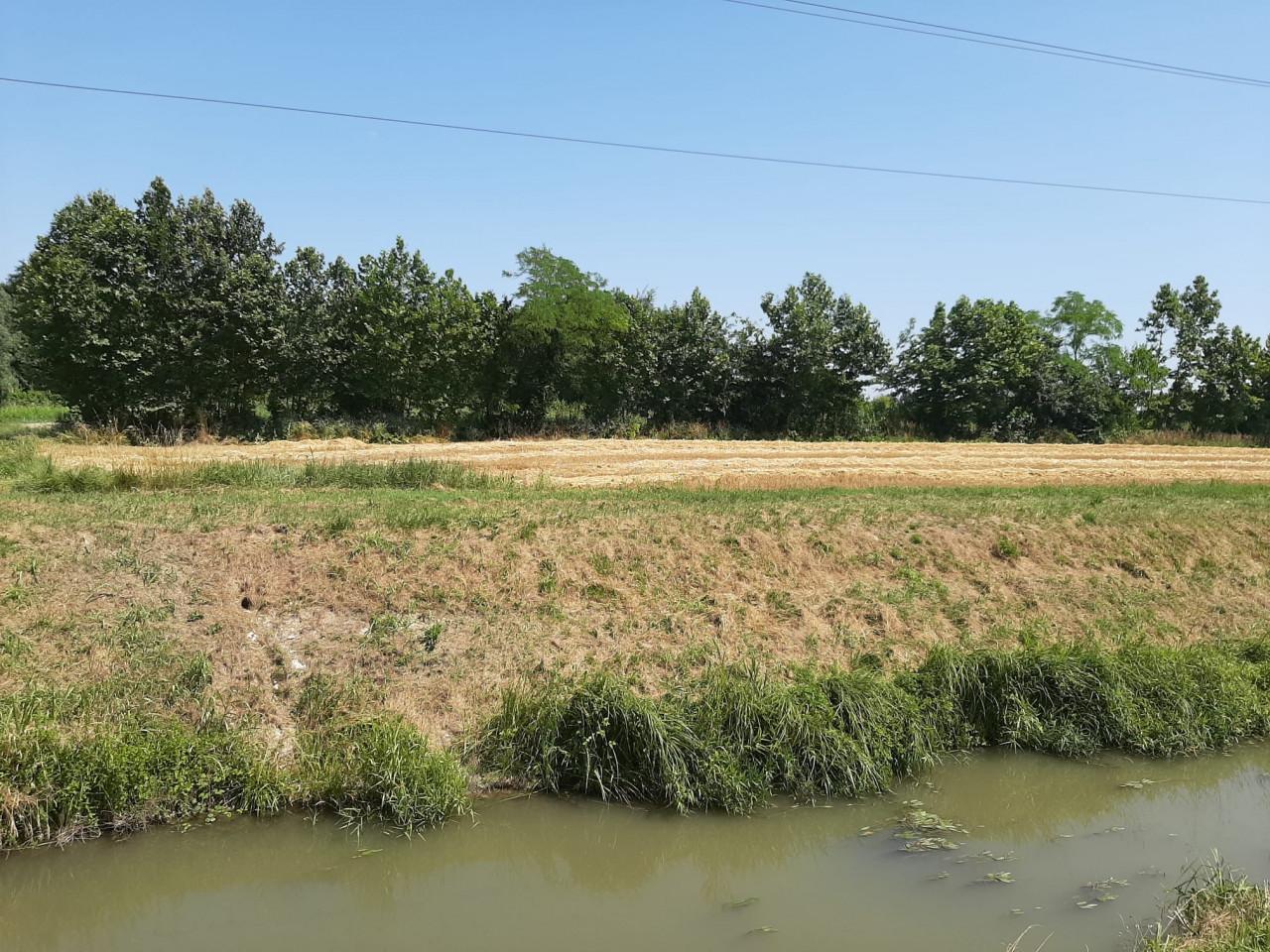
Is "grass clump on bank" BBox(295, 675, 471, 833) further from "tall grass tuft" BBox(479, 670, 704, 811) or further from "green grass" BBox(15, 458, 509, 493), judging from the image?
"green grass" BBox(15, 458, 509, 493)

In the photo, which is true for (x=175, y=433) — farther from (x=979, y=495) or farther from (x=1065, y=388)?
(x=1065, y=388)

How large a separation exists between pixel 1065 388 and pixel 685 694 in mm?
35512

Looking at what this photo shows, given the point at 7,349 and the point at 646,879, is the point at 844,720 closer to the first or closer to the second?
the point at 646,879

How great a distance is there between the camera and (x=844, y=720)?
33.0 ft

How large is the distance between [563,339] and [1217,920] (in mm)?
29670

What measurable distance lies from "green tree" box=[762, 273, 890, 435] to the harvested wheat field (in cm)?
392

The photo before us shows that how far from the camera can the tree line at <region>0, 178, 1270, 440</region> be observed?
27.7 meters

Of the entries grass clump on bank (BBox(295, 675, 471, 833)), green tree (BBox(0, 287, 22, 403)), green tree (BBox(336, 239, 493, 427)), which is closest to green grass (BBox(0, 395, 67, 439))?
green tree (BBox(0, 287, 22, 403))

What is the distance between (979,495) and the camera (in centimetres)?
1809

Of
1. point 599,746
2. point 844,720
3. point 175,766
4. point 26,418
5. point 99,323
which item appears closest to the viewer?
point 175,766

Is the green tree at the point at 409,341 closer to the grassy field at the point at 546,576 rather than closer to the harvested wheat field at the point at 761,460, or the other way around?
the harvested wheat field at the point at 761,460

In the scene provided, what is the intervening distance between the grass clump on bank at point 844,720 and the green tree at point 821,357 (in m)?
25.4

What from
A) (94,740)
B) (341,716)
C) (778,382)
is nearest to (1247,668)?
(341,716)

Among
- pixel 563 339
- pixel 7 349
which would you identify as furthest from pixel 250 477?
pixel 7 349
